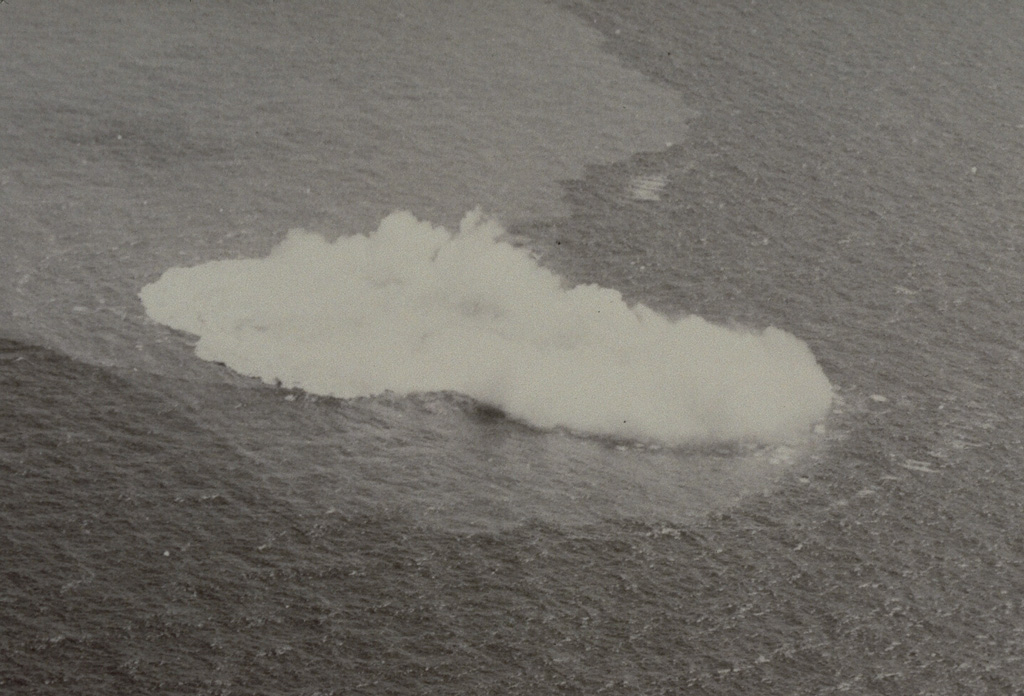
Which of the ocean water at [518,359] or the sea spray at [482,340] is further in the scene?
the sea spray at [482,340]

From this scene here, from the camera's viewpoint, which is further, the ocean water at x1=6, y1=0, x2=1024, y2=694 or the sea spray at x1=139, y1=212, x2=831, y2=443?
the sea spray at x1=139, y1=212, x2=831, y2=443

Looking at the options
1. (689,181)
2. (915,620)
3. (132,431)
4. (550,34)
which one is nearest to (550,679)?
(915,620)

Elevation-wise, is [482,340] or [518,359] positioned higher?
[518,359]

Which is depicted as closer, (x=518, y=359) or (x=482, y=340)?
(x=518, y=359)

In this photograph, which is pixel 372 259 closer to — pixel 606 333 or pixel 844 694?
pixel 606 333
